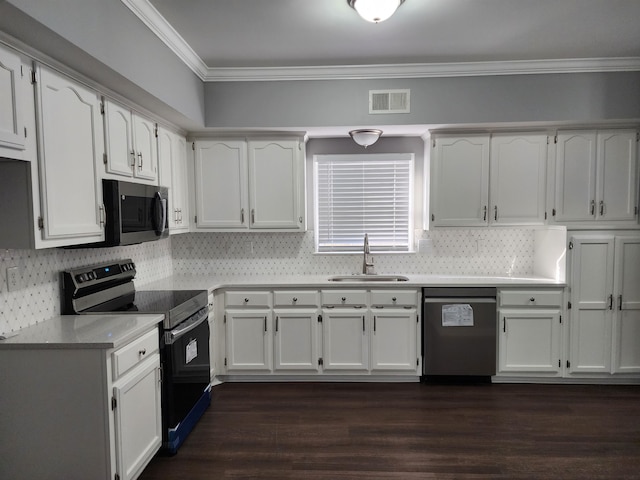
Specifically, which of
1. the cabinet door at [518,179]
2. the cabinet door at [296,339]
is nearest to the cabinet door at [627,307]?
the cabinet door at [518,179]

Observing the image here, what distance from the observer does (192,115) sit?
3.20m

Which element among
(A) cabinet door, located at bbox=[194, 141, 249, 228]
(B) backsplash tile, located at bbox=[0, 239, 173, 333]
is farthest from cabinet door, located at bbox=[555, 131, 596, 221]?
(B) backsplash tile, located at bbox=[0, 239, 173, 333]

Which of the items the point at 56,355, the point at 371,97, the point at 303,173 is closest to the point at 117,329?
the point at 56,355

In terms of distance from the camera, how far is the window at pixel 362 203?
411 centimetres

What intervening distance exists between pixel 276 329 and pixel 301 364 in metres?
0.38

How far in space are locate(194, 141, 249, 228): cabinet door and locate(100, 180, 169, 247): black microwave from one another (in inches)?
24.9

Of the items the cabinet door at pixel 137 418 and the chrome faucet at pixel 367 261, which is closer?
the cabinet door at pixel 137 418

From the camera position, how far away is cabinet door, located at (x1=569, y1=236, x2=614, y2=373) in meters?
3.44

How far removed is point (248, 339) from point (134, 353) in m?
1.51

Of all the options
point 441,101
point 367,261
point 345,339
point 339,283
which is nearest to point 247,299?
point 339,283

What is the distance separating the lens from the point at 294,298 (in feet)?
11.7

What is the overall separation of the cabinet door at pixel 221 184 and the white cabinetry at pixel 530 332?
243 cm

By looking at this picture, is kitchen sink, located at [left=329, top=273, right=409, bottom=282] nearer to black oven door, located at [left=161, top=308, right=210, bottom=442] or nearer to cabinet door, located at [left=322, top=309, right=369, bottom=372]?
cabinet door, located at [left=322, top=309, right=369, bottom=372]

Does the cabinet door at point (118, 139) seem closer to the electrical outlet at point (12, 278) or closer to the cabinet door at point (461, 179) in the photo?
the electrical outlet at point (12, 278)
